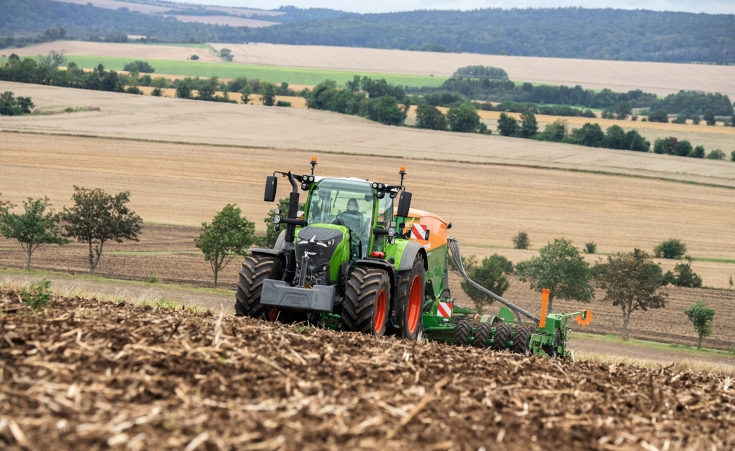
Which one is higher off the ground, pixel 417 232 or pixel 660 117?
pixel 660 117

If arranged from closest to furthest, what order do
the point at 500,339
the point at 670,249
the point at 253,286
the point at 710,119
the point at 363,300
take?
the point at 363,300, the point at 253,286, the point at 500,339, the point at 670,249, the point at 710,119

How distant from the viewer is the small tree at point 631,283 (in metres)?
33.4

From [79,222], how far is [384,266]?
2595 centimetres

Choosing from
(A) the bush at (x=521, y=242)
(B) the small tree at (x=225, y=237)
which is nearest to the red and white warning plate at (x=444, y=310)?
(B) the small tree at (x=225, y=237)

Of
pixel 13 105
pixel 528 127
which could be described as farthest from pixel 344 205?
pixel 528 127

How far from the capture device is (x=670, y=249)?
4831cm

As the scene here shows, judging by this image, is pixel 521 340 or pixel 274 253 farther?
pixel 521 340

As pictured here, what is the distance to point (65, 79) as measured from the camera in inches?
4200

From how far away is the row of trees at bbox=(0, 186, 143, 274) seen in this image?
34.8 metres

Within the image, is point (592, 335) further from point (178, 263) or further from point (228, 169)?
point (228, 169)

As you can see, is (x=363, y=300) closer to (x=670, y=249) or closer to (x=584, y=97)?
(x=670, y=249)

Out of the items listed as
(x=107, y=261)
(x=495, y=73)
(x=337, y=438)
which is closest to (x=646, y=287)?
(x=107, y=261)

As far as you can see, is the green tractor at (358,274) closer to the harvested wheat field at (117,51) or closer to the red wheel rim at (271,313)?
the red wheel rim at (271,313)

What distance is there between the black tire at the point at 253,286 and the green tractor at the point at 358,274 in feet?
0.05
